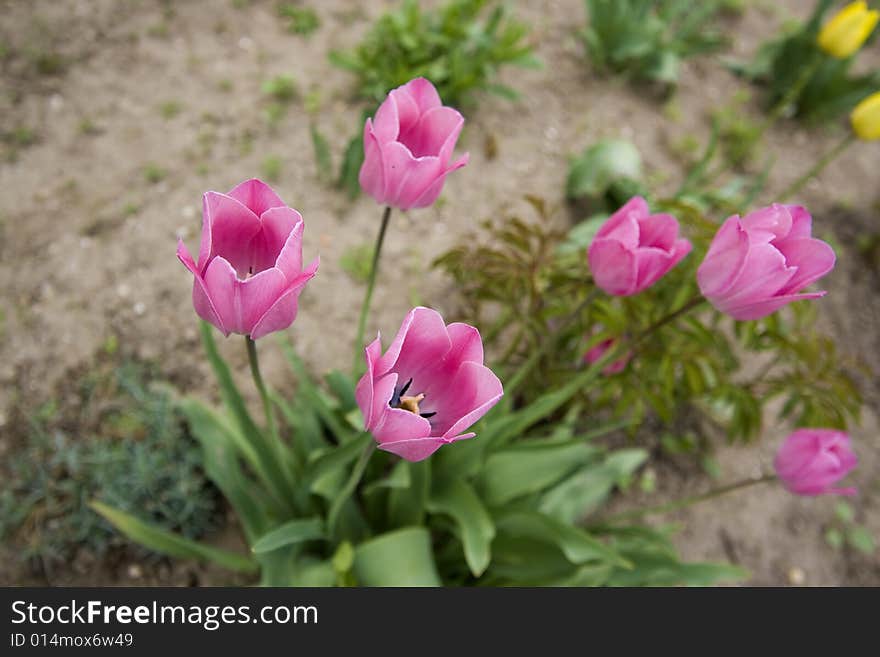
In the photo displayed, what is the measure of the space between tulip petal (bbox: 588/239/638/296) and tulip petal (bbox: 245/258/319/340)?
45 cm

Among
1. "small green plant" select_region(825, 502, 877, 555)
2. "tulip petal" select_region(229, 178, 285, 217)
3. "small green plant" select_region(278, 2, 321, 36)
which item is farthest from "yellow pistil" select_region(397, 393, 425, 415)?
"small green plant" select_region(278, 2, 321, 36)

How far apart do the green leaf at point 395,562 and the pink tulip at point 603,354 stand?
1.67 ft

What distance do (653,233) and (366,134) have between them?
1.48ft

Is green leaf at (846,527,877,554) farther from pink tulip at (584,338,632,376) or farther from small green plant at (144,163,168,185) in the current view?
small green plant at (144,163,168,185)

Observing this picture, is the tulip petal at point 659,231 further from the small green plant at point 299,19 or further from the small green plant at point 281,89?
the small green plant at point 299,19

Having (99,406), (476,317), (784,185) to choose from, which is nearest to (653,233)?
(476,317)

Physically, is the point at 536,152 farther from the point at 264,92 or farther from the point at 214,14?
the point at 214,14

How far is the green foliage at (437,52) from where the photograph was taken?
2385 millimetres

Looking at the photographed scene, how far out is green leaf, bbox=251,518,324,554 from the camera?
3.58 ft

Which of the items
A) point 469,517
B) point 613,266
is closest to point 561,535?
point 469,517

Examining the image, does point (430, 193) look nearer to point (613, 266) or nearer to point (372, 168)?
point (372, 168)

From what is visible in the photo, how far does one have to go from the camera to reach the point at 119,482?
1.66 metres

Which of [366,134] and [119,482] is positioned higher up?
[366,134]

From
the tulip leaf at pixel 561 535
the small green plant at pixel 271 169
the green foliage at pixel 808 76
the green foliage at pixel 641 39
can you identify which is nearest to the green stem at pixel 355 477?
the tulip leaf at pixel 561 535
